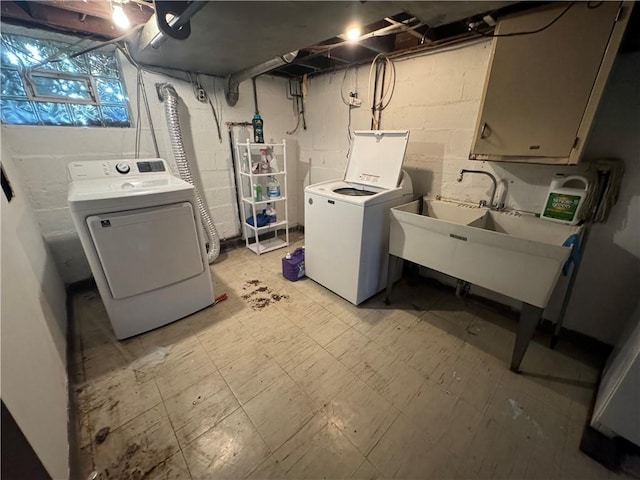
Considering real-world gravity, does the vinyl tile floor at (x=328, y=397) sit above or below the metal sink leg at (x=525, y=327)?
below

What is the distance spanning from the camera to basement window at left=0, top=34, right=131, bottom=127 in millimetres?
1754

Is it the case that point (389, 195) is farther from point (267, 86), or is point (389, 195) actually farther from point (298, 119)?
point (267, 86)

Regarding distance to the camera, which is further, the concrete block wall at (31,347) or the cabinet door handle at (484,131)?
the cabinet door handle at (484,131)

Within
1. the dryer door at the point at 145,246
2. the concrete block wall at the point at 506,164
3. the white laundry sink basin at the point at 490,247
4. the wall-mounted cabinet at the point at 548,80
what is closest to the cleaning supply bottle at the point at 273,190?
the concrete block wall at the point at 506,164

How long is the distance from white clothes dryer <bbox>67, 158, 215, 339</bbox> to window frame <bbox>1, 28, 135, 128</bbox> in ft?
1.46

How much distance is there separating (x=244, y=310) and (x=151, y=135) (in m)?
1.85

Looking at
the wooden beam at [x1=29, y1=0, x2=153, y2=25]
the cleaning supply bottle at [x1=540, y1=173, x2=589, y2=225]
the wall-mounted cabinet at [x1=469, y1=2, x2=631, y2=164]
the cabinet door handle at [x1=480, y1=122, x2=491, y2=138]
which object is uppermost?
the wooden beam at [x1=29, y1=0, x2=153, y2=25]

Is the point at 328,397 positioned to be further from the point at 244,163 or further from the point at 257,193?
the point at 244,163

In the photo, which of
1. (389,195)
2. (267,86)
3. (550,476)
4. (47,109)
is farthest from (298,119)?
(550,476)

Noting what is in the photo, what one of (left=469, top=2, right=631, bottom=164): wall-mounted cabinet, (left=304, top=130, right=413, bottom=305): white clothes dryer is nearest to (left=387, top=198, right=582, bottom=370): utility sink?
(left=304, top=130, right=413, bottom=305): white clothes dryer

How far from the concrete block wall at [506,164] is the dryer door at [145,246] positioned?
78.1 inches

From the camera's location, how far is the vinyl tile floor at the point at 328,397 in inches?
43.7

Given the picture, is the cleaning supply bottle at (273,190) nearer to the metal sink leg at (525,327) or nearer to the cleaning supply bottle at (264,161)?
the cleaning supply bottle at (264,161)

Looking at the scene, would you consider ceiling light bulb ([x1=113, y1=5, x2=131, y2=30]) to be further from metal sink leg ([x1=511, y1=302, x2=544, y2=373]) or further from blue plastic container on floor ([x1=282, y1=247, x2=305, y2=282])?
metal sink leg ([x1=511, y1=302, x2=544, y2=373])
